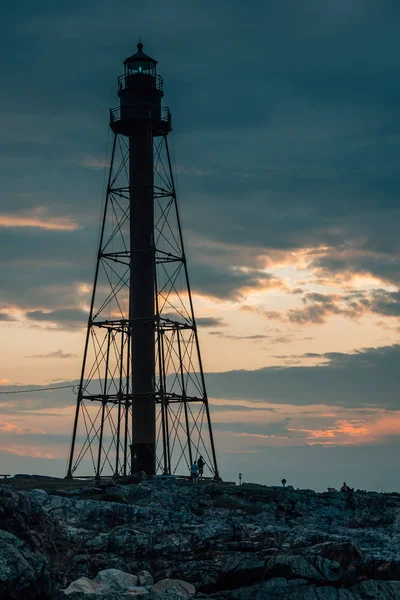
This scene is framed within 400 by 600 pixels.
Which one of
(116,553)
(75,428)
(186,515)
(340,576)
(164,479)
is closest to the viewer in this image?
(340,576)

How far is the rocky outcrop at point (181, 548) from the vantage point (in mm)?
44562

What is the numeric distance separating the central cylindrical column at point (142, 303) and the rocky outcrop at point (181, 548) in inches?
557

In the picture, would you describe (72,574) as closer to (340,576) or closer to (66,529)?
(66,529)

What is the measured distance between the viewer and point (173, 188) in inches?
3125

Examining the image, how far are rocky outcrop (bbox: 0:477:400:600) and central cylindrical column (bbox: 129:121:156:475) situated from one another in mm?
14154

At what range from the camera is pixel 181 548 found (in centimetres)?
4981

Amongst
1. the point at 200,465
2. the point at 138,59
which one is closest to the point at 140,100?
the point at 138,59

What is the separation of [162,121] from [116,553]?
128 ft

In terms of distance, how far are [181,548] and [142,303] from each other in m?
29.3

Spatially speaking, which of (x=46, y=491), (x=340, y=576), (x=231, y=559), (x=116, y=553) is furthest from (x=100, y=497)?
(x=340, y=576)

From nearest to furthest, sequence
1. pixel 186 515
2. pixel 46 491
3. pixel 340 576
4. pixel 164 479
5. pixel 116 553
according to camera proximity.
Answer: pixel 340 576 → pixel 116 553 → pixel 186 515 → pixel 46 491 → pixel 164 479

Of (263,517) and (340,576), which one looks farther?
(263,517)

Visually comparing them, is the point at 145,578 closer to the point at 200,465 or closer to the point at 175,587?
the point at 175,587

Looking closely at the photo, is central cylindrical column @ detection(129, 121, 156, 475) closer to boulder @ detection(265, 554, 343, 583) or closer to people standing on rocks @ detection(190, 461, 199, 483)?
people standing on rocks @ detection(190, 461, 199, 483)
